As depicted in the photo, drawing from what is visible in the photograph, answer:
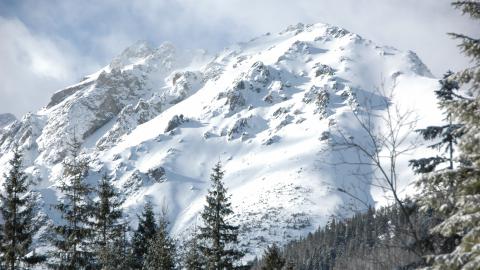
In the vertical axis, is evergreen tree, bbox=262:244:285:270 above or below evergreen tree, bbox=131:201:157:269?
below

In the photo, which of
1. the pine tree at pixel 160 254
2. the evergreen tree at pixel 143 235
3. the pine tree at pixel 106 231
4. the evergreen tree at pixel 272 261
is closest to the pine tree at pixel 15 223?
the pine tree at pixel 106 231

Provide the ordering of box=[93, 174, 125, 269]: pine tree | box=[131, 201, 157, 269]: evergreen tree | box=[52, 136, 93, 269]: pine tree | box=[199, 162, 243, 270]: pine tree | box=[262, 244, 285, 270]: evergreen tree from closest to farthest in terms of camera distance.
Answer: box=[52, 136, 93, 269]: pine tree < box=[93, 174, 125, 269]: pine tree < box=[199, 162, 243, 270]: pine tree < box=[262, 244, 285, 270]: evergreen tree < box=[131, 201, 157, 269]: evergreen tree

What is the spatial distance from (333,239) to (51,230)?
15720 cm

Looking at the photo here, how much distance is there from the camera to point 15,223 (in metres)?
22.6

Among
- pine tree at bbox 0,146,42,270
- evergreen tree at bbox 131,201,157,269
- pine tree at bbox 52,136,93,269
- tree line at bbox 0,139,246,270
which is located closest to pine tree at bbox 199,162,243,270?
tree line at bbox 0,139,246,270

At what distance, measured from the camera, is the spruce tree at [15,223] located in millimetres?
22031

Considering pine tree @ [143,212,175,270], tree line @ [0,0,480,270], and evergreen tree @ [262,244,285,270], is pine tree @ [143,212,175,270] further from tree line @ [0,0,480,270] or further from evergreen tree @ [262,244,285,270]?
evergreen tree @ [262,244,285,270]

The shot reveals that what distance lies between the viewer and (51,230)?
73.1 feet

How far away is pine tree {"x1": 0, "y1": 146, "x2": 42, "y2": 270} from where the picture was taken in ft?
72.3

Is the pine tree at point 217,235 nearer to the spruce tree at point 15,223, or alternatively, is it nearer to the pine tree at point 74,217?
the pine tree at point 74,217

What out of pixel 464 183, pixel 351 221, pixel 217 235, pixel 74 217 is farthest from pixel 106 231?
pixel 464 183

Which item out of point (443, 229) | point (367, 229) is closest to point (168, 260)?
point (443, 229)

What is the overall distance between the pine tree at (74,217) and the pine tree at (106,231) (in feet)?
2.19

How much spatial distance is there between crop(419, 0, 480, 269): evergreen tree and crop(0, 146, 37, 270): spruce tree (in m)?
19.2
